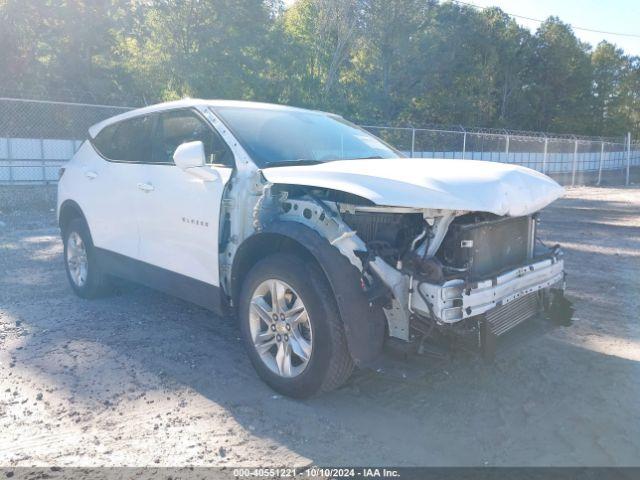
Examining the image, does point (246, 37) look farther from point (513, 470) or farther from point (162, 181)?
point (513, 470)

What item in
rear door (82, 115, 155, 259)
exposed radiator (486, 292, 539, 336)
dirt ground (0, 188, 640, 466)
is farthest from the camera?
rear door (82, 115, 155, 259)

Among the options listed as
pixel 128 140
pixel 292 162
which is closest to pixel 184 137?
pixel 128 140

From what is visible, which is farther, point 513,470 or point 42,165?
point 42,165

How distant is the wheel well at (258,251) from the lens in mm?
3857

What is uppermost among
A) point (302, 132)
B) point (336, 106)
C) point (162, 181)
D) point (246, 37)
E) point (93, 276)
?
point (246, 37)

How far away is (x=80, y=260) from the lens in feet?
20.2

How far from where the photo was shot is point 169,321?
547cm

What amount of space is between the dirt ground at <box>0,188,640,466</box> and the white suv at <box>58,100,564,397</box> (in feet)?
1.05

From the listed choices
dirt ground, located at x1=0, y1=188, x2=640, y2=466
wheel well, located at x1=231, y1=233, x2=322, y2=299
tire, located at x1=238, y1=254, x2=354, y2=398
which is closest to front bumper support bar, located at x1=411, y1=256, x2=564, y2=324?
dirt ground, located at x1=0, y1=188, x2=640, y2=466

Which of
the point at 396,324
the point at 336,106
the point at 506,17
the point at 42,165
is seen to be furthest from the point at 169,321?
the point at 506,17

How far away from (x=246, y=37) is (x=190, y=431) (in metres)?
20.6

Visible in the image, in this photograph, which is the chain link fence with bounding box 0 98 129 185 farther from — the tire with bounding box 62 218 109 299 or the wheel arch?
the wheel arch

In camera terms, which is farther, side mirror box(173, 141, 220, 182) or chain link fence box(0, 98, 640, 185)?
chain link fence box(0, 98, 640, 185)

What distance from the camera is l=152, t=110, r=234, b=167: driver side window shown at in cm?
449
